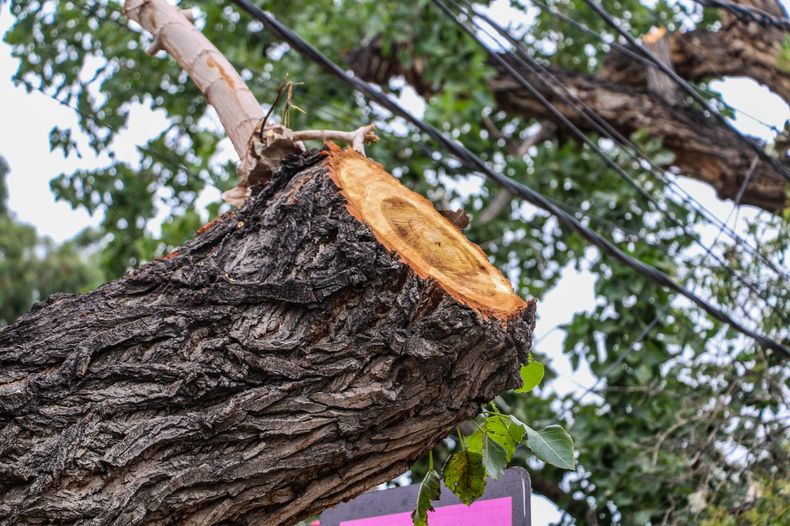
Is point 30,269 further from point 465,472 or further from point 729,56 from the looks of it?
point 465,472

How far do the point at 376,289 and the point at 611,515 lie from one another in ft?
12.1

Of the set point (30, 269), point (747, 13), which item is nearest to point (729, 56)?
point (747, 13)

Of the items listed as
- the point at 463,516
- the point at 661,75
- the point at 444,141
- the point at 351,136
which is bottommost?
the point at 463,516

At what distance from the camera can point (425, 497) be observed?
2180 mm

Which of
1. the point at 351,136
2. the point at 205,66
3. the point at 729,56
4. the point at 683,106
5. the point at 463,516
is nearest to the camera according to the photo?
the point at 351,136

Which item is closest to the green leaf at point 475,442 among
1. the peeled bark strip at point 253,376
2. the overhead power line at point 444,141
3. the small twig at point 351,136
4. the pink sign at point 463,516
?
the peeled bark strip at point 253,376

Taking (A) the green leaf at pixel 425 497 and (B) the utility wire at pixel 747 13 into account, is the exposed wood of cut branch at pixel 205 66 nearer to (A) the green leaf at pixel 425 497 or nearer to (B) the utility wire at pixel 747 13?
(A) the green leaf at pixel 425 497

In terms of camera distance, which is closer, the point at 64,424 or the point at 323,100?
the point at 64,424

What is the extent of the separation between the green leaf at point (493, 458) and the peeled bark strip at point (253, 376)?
20 centimetres

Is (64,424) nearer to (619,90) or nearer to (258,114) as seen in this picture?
(258,114)

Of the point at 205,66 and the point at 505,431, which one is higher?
the point at 205,66

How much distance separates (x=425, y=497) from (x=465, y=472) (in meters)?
0.11

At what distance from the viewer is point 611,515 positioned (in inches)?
200

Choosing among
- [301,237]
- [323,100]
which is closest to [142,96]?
[323,100]
